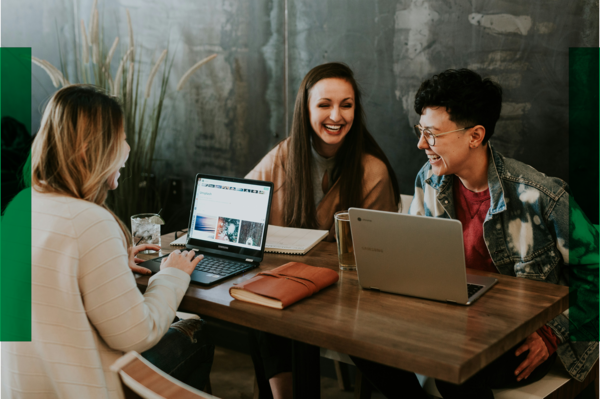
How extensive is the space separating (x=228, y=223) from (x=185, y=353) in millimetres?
429

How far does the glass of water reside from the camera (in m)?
1.90

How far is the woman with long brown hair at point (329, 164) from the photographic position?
2.28 m

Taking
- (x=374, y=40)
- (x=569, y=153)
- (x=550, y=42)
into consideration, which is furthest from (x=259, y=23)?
(x=569, y=153)

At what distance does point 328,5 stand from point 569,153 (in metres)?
1.32

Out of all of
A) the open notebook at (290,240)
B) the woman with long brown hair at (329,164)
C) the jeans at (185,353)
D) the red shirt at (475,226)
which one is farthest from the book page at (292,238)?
the red shirt at (475,226)

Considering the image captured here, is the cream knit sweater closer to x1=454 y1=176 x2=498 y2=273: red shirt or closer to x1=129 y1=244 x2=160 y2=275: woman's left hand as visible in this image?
x1=129 y1=244 x2=160 y2=275: woman's left hand

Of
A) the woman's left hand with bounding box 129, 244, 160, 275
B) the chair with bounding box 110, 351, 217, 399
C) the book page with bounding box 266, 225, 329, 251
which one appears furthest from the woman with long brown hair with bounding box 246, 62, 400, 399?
the chair with bounding box 110, 351, 217, 399

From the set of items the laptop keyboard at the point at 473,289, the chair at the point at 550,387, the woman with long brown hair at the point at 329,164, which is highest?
the woman with long brown hair at the point at 329,164

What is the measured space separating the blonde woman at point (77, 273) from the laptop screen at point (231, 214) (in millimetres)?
453

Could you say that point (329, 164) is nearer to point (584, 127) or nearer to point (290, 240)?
point (290, 240)

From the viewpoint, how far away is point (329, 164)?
237 cm

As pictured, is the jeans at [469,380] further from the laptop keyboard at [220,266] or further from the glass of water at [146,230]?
the glass of water at [146,230]

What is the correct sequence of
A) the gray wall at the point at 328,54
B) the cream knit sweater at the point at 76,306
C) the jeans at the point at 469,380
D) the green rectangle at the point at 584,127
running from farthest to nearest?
the gray wall at the point at 328,54, the green rectangle at the point at 584,127, the jeans at the point at 469,380, the cream knit sweater at the point at 76,306

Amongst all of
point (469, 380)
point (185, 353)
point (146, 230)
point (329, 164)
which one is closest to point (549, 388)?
point (469, 380)
